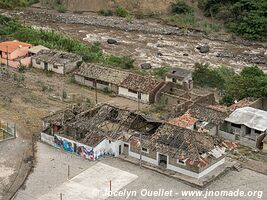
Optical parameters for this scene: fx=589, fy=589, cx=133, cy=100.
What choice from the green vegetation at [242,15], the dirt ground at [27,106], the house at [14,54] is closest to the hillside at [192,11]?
the green vegetation at [242,15]

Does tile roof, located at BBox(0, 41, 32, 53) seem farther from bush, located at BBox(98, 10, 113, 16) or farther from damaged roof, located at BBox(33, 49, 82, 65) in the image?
bush, located at BBox(98, 10, 113, 16)

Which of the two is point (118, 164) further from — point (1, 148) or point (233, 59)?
point (233, 59)

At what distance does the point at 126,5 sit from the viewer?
3145 inches

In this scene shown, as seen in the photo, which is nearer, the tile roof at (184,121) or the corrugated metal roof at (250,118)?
the corrugated metal roof at (250,118)

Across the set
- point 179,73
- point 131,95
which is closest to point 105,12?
point 179,73

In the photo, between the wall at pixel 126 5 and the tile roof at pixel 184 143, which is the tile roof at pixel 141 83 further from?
the wall at pixel 126 5

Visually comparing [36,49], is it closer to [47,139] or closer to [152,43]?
[152,43]

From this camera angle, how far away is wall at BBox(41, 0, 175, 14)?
7869 centimetres

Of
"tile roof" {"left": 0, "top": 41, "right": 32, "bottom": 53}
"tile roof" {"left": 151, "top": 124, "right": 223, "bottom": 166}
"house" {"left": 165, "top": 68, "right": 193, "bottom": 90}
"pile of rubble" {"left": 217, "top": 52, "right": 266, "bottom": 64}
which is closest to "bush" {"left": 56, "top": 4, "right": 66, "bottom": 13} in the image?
"pile of rubble" {"left": 217, "top": 52, "right": 266, "bottom": 64}

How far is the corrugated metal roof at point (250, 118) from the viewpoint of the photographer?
121 ft

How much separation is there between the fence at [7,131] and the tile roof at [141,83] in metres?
10.2

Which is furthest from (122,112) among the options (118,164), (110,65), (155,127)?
(110,65)

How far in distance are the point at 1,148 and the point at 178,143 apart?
10.6 meters

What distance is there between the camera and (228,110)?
1551 inches
